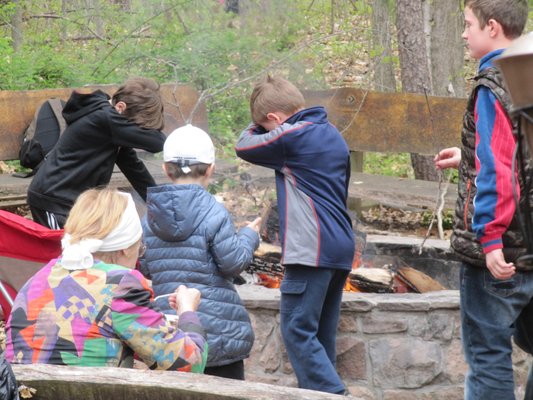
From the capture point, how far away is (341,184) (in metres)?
4.68

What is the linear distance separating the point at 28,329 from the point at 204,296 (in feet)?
3.80

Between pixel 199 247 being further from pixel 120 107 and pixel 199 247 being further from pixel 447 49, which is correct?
pixel 447 49

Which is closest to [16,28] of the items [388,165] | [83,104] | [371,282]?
[388,165]

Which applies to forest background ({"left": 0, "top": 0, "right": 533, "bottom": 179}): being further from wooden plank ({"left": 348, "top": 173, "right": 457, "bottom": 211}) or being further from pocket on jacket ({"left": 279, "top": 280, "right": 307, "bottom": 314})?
pocket on jacket ({"left": 279, "top": 280, "right": 307, "bottom": 314})

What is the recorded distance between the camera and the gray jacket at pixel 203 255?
4148 mm

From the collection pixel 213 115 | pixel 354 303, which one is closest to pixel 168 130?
pixel 213 115

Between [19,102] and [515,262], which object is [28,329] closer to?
[515,262]

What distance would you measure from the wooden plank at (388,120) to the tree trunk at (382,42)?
1.45 m

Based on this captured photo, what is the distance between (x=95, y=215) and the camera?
10.6 ft

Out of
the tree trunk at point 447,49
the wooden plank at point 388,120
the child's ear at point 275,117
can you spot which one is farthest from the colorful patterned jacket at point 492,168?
the tree trunk at point 447,49

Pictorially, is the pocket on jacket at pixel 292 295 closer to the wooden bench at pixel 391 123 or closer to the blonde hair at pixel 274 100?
the blonde hair at pixel 274 100

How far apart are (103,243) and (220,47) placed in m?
6.22

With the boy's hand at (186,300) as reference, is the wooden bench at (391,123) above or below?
above

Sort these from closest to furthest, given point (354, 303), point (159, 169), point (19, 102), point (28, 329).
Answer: point (28, 329)
point (354, 303)
point (19, 102)
point (159, 169)
